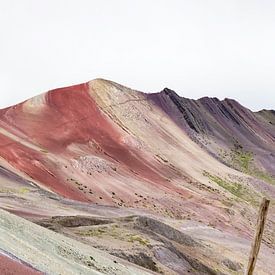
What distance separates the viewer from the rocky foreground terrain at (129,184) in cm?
2412

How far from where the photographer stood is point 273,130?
12081 centimetres

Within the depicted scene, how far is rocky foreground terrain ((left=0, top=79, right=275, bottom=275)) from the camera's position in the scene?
24117 millimetres

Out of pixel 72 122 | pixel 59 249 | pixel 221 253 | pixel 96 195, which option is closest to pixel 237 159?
pixel 72 122

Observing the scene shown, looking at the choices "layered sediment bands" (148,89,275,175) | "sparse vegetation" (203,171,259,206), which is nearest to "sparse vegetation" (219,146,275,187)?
"layered sediment bands" (148,89,275,175)

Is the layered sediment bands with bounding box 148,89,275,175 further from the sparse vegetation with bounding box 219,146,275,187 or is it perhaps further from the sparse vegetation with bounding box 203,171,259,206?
the sparse vegetation with bounding box 203,171,259,206

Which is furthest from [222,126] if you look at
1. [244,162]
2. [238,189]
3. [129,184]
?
[129,184]

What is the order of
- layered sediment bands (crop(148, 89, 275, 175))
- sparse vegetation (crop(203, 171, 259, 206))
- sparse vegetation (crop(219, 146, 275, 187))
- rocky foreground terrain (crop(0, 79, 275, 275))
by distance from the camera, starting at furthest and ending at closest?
A: layered sediment bands (crop(148, 89, 275, 175))
sparse vegetation (crop(219, 146, 275, 187))
sparse vegetation (crop(203, 171, 259, 206))
rocky foreground terrain (crop(0, 79, 275, 275))

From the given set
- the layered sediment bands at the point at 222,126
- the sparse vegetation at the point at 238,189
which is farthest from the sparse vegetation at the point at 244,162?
the sparse vegetation at the point at 238,189

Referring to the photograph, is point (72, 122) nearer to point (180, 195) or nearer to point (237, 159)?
point (180, 195)

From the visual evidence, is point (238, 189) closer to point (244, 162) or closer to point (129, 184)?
point (244, 162)

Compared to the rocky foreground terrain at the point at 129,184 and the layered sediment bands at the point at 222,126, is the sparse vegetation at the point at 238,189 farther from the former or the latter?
the layered sediment bands at the point at 222,126

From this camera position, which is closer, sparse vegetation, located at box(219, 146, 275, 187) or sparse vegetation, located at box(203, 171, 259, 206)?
sparse vegetation, located at box(203, 171, 259, 206)

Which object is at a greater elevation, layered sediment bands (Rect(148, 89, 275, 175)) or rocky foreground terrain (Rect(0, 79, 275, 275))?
layered sediment bands (Rect(148, 89, 275, 175))

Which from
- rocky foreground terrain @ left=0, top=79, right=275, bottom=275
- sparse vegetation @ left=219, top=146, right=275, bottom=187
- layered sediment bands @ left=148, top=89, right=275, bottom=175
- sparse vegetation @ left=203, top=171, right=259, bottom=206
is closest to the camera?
rocky foreground terrain @ left=0, top=79, right=275, bottom=275
